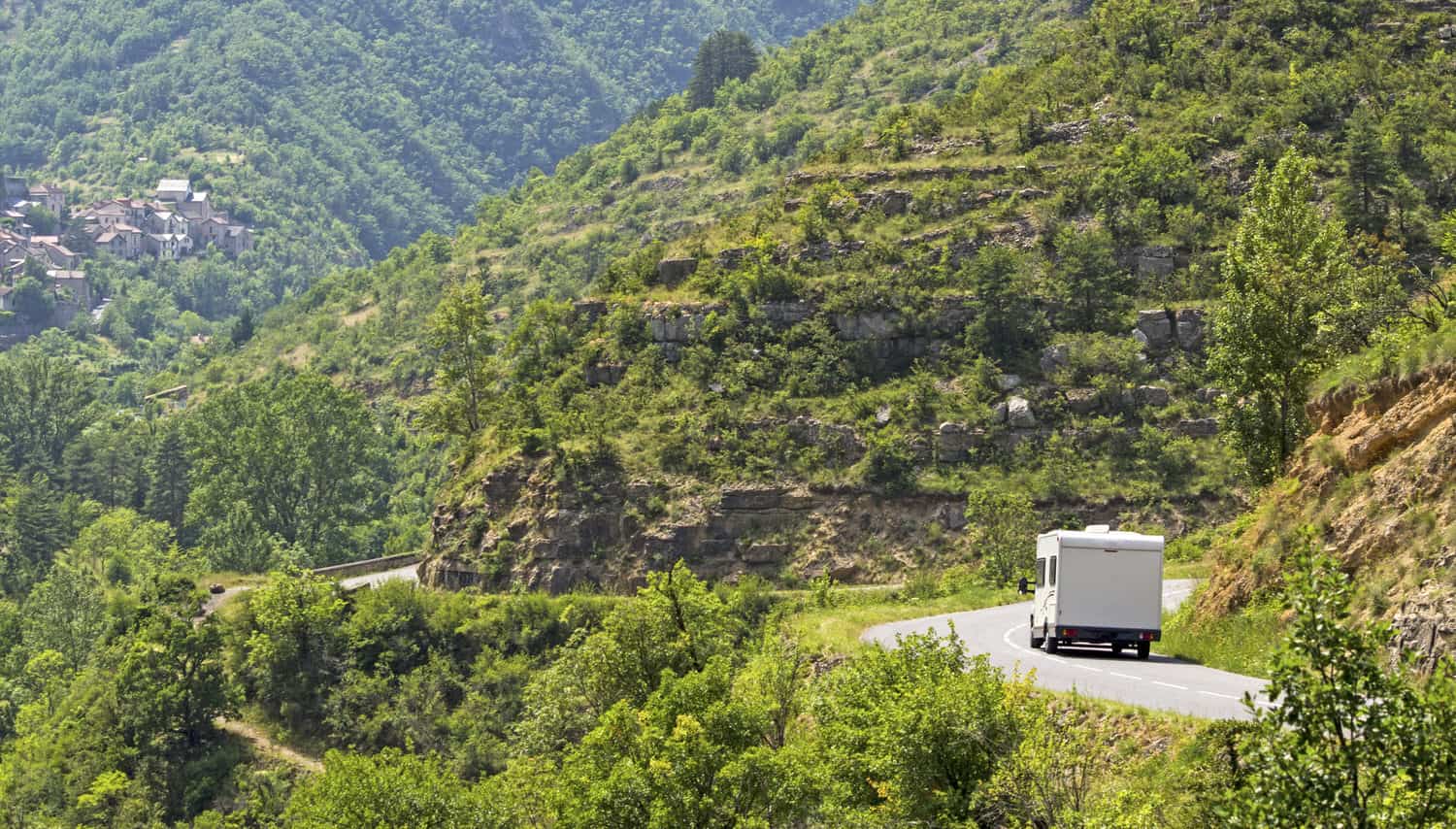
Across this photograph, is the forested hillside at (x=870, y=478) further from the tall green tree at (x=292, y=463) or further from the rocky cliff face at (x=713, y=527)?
the tall green tree at (x=292, y=463)

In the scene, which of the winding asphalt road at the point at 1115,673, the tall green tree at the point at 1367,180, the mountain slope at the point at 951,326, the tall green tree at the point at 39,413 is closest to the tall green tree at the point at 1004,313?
the mountain slope at the point at 951,326

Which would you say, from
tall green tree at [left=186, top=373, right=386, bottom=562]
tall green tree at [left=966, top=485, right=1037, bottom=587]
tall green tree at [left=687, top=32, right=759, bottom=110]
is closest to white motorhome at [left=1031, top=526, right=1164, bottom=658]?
tall green tree at [left=966, top=485, right=1037, bottom=587]

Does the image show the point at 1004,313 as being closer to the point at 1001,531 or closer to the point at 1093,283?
the point at 1093,283

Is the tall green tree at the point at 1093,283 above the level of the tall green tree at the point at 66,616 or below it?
above

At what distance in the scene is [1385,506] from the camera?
26812mm

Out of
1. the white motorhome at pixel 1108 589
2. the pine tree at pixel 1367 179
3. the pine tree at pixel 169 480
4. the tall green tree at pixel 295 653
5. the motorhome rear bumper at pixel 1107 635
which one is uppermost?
the pine tree at pixel 1367 179

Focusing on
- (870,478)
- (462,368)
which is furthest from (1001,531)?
(462,368)

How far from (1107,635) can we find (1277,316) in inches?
413

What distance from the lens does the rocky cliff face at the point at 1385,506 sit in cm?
2322

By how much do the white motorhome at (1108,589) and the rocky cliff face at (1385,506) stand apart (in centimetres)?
146

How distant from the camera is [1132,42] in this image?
263 ft

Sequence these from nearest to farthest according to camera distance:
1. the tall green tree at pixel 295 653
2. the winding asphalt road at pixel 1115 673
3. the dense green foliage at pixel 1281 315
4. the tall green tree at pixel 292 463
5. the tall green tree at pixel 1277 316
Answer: the winding asphalt road at pixel 1115 673 → the dense green foliage at pixel 1281 315 → the tall green tree at pixel 1277 316 → the tall green tree at pixel 295 653 → the tall green tree at pixel 292 463

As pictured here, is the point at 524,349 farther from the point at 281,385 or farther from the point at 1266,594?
the point at 1266,594

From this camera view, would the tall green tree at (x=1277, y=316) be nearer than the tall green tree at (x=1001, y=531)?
Yes
